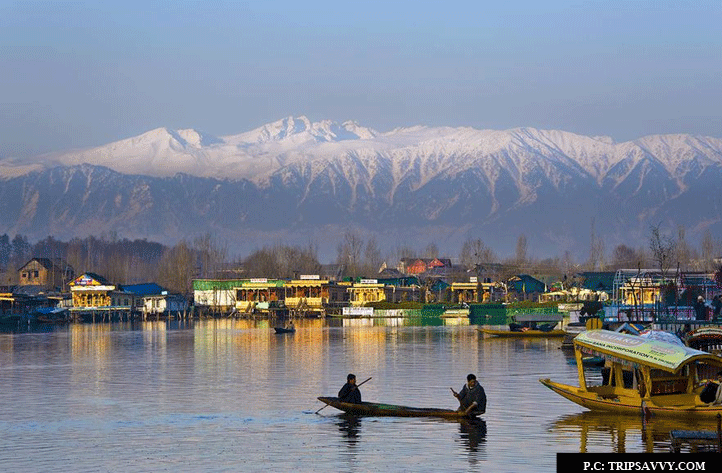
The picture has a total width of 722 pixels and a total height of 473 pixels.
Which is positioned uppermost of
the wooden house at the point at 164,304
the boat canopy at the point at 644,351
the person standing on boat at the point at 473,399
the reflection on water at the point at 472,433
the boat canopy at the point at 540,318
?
the wooden house at the point at 164,304

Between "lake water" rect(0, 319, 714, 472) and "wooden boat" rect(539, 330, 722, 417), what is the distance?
0.57 metres

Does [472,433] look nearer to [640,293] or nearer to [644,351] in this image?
[644,351]

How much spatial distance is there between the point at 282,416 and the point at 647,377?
12.4 metres

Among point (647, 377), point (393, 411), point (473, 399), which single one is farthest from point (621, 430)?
point (393, 411)

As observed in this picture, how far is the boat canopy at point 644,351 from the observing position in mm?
37469

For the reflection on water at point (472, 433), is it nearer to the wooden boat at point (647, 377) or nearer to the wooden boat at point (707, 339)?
the wooden boat at point (647, 377)

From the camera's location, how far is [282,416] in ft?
145

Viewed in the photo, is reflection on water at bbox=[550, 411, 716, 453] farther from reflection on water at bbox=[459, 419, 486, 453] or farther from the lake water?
reflection on water at bbox=[459, 419, 486, 453]

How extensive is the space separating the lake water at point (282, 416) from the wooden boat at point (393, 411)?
36cm

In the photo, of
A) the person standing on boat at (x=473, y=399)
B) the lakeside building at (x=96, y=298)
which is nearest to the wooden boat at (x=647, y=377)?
the person standing on boat at (x=473, y=399)

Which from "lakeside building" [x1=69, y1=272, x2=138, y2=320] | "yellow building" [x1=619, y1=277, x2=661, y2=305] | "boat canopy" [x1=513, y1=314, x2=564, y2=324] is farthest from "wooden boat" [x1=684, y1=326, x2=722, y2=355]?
"lakeside building" [x1=69, y1=272, x2=138, y2=320]

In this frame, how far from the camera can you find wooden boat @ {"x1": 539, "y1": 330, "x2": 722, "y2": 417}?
37.7m

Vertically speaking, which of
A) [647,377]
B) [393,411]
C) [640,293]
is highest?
[640,293]

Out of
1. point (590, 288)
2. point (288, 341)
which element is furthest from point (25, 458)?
point (590, 288)
